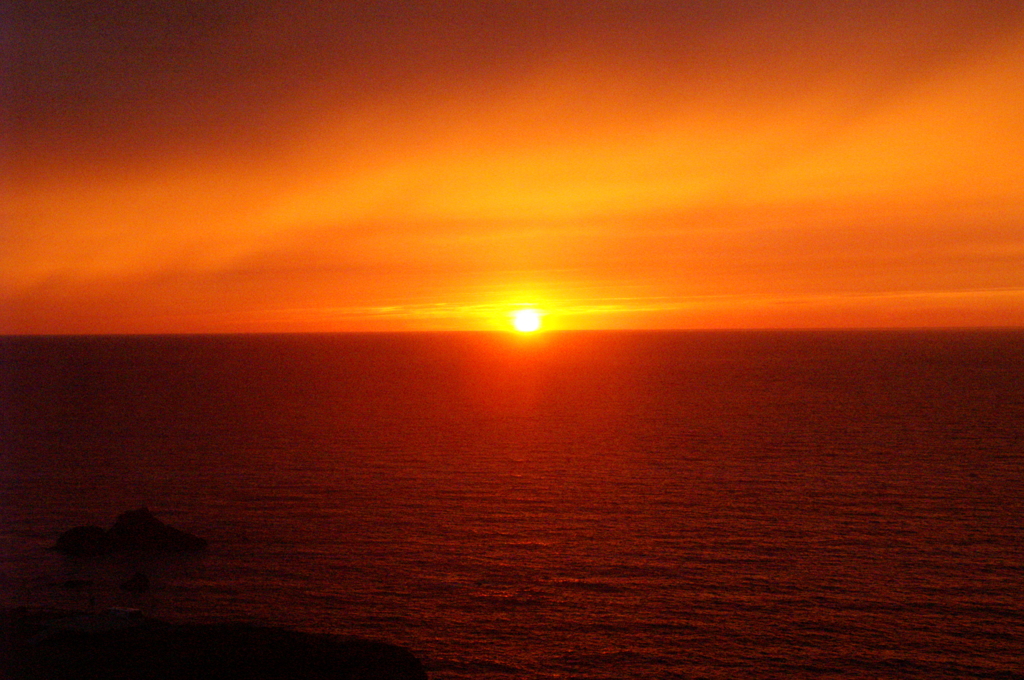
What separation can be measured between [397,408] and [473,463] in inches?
2232

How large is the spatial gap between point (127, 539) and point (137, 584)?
772 centimetres

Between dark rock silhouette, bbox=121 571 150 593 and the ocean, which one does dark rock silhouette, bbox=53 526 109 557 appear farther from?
dark rock silhouette, bbox=121 571 150 593

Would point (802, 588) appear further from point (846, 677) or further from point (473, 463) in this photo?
point (473, 463)

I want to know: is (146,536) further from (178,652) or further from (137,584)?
(178,652)

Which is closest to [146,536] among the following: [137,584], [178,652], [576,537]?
[137,584]

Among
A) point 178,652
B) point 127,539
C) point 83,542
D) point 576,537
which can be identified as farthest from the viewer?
point 576,537

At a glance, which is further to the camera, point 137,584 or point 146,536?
point 146,536

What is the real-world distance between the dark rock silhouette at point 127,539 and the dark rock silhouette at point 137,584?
570 centimetres

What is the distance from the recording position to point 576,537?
54844mm

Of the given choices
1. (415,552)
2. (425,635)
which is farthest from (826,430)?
(425,635)

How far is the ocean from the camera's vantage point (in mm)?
38656

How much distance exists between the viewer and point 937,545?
51344mm

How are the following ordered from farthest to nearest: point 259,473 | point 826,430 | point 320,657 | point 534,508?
point 826,430, point 259,473, point 534,508, point 320,657

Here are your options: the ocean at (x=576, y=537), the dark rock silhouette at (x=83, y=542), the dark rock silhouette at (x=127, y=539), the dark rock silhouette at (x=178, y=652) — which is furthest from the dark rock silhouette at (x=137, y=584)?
the dark rock silhouette at (x=178, y=652)
